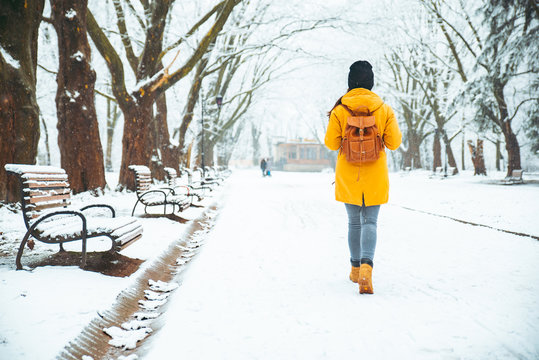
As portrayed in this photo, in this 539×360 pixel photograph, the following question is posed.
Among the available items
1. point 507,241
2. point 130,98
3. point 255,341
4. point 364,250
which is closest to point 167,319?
point 255,341

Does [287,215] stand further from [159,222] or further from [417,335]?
[417,335]

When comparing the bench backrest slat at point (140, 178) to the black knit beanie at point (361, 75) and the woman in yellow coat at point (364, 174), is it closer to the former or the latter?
the woman in yellow coat at point (364, 174)

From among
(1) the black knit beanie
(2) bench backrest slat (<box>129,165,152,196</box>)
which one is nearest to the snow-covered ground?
(1) the black knit beanie

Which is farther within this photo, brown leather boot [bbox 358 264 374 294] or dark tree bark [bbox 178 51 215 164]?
dark tree bark [bbox 178 51 215 164]

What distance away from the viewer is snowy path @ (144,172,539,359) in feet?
7.35

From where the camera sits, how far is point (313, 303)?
2951mm

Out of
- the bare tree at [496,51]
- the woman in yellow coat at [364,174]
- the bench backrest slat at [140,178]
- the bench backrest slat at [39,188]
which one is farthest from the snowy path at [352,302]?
the bare tree at [496,51]

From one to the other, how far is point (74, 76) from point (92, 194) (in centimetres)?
303

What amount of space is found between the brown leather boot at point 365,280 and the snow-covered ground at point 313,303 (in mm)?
64

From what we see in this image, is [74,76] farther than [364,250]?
Yes

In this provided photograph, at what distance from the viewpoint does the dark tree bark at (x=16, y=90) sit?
6043 mm

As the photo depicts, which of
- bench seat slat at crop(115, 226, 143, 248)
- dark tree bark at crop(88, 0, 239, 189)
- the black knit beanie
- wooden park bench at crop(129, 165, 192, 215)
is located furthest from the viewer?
dark tree bark at crop(88, 0, 239, 189)

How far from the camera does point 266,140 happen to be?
8181cm

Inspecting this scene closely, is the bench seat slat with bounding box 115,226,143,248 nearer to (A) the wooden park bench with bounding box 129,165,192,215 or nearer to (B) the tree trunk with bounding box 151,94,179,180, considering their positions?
(A) the wooden park bench with bounding box 129,165,192,215
